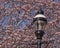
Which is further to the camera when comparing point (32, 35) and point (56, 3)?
point (56, 3)

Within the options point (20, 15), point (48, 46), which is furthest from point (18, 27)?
point (48, 46)

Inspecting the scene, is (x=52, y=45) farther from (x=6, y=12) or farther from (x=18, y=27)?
(x=6, y=12)

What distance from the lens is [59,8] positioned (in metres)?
19.4

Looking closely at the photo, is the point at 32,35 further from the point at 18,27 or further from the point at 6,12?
the point at 6,12

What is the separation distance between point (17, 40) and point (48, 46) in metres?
1.83

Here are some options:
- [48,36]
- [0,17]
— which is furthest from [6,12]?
[48,36]

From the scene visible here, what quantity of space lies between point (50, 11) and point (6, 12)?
9.03 feet

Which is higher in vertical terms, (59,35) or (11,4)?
(11,4)

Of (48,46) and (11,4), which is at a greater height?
(11,4)

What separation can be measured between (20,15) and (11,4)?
1.14m

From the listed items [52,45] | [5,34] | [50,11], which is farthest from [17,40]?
[50,11]

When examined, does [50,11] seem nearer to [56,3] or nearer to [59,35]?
[56,3]

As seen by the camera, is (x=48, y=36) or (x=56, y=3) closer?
(x=48, y=36)

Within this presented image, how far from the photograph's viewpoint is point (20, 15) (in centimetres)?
1889
